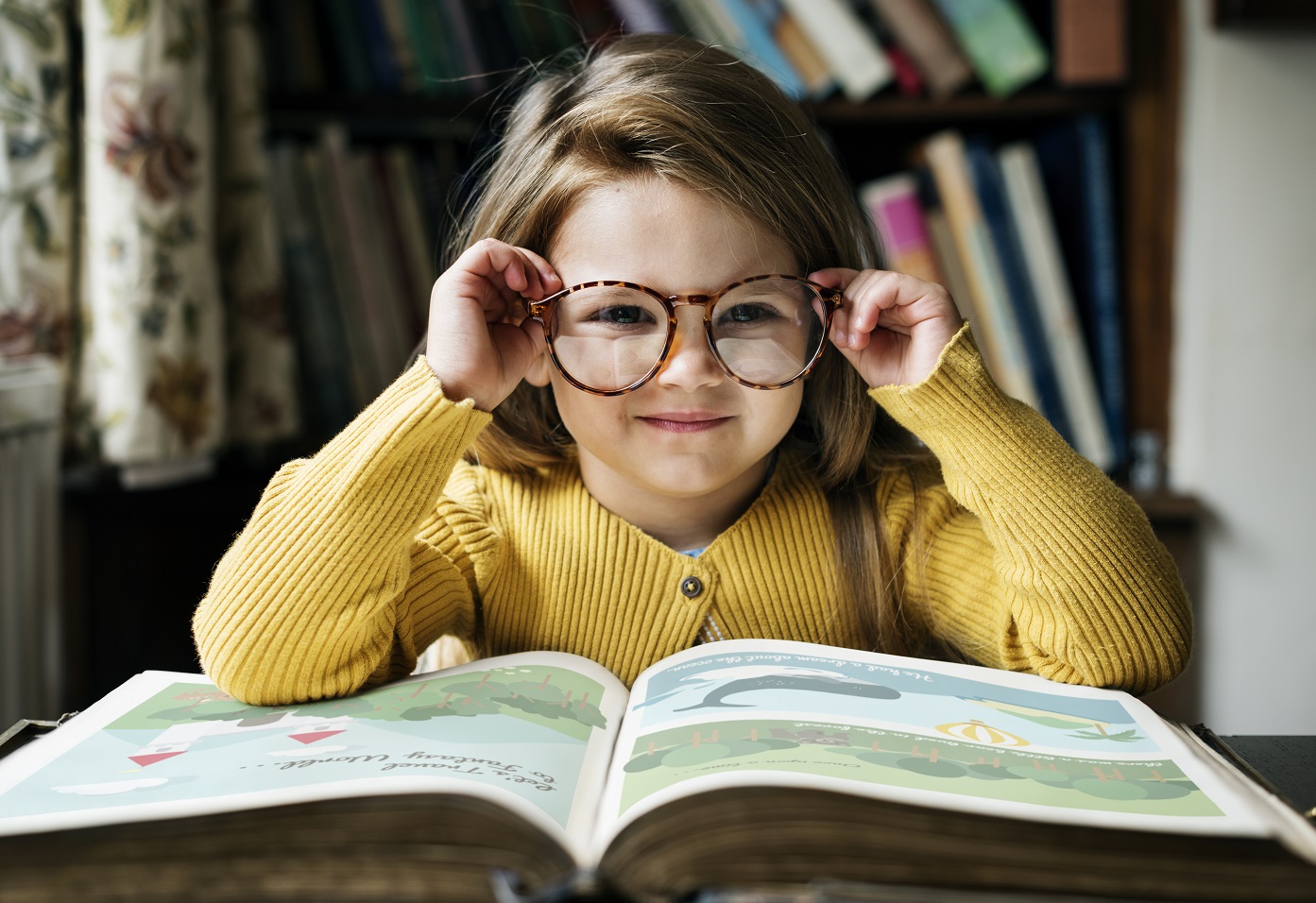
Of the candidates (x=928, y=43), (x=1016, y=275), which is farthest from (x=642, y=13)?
(x=1016, y=275)

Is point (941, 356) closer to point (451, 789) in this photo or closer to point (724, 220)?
point (724, 220)

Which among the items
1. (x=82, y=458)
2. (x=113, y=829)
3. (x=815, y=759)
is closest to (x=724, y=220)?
(x=815, y=759)

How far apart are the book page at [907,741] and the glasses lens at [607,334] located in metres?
0.20

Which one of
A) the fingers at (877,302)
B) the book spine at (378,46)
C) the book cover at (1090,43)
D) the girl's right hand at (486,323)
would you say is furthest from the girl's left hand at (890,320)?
the book spine at (378,46)

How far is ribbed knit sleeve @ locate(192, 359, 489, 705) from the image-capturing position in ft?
2.17

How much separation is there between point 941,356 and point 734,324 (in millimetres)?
139

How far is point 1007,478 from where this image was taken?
74 cm

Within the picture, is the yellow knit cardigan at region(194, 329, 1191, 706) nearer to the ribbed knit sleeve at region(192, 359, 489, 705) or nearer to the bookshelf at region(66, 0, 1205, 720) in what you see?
the ribbed knit sleeve at region(192, 359, 489, 705)

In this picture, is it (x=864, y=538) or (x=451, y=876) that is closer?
(x=451, y=876)

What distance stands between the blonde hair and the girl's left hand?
62 mm

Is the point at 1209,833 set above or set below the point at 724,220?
below

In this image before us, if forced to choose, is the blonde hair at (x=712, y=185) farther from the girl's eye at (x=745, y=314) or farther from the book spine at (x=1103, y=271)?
the book spine at (x=1103, y=271)

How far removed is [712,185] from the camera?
76cm

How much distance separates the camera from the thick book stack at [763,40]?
1403 millimetres
